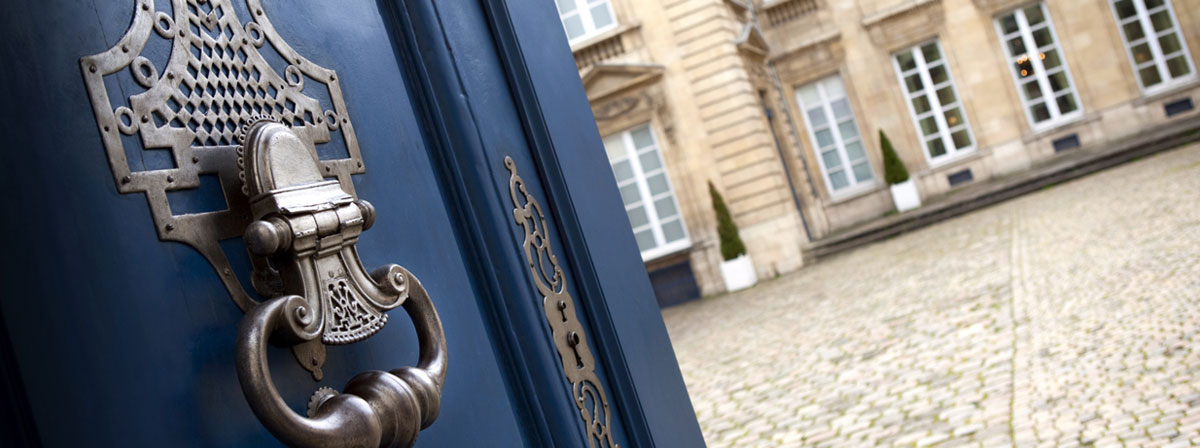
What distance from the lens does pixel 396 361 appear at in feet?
3.25

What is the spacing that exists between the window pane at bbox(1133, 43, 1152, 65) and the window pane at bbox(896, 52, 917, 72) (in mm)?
3728

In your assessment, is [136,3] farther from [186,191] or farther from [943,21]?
[943,21]

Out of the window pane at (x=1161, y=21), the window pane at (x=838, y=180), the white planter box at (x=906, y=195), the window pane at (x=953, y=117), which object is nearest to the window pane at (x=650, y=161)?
the window pane at (x=838, y=180)

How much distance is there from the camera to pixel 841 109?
18.5 m

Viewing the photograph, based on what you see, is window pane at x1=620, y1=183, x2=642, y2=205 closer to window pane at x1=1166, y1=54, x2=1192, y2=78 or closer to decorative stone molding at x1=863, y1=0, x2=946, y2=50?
decorative stone molding at x1=863, y1=0, x2=946, y2=50

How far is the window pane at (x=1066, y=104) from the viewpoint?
58.5ft

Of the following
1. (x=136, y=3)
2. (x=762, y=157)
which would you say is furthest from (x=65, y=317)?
(x=762, y=157)

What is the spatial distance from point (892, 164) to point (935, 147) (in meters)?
1.26

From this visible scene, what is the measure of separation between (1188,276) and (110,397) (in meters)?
7.44

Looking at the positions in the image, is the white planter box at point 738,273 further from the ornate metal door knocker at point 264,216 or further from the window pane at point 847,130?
the ornate metal door knocker at point 264,216

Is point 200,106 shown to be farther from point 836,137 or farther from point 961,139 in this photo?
point 961,139

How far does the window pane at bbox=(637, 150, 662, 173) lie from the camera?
16234 mm

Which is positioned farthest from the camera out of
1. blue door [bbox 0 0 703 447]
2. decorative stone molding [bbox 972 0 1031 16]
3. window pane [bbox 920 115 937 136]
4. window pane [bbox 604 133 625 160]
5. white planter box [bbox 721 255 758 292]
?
window pane [bbox 920 115 937 136]

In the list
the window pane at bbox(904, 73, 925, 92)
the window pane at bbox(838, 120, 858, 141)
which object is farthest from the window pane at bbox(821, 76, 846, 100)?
the window pane at bbox(904, 73, 925, 92)
